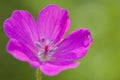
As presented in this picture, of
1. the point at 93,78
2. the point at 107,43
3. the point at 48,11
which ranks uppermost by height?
the point at 48,11

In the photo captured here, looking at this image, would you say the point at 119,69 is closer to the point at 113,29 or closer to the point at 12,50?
the point at 113,29

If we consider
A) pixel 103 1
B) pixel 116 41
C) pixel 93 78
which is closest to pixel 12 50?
pixel 93 78

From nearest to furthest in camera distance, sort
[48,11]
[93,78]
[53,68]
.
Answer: [53,68] → [48,11] → [93,78]

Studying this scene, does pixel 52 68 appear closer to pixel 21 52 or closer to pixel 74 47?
pixel 21 52

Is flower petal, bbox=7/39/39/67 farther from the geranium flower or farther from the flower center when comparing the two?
the flower center

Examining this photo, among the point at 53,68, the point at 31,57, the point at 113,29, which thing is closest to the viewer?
the point at 53,68

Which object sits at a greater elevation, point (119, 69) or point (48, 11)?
point (48, 11)

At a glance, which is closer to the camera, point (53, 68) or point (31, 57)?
point (53, 68)

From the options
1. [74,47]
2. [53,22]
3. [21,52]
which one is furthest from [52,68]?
[53,22]

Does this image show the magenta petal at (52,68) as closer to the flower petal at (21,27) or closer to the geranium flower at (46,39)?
the geranium flower at (46,39)
